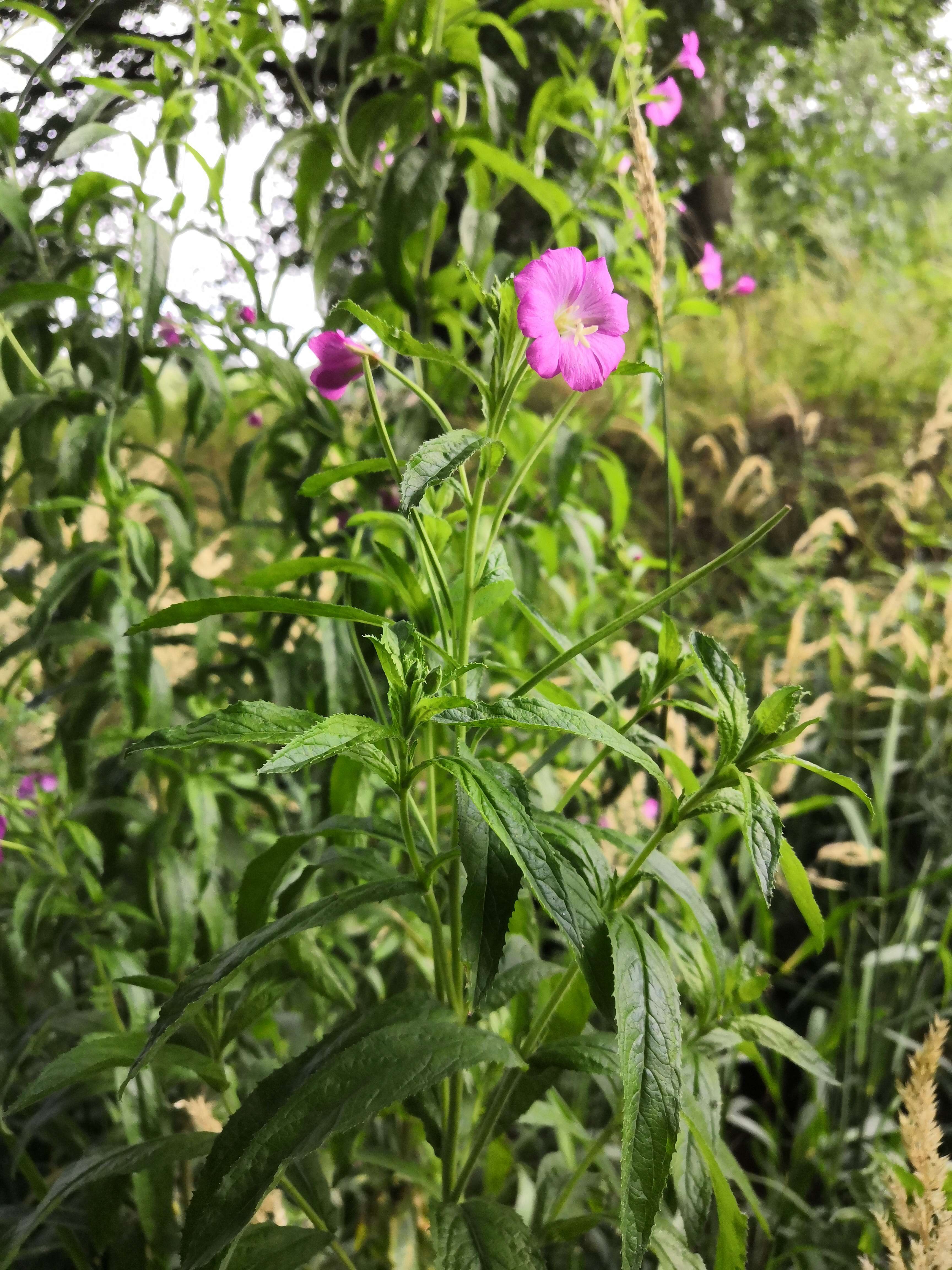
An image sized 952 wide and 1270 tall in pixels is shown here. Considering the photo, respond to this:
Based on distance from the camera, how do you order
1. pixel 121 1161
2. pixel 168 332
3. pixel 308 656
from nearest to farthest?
1. pixel 121 1161
2. pixel 308 656
3. pixel 168 332

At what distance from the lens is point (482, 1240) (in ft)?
1.90

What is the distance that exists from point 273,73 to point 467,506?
1.57m

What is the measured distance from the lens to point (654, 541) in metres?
2.82

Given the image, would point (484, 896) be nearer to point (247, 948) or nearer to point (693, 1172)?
point (247, 948)

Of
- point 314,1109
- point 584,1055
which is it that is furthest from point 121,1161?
point 584,1055

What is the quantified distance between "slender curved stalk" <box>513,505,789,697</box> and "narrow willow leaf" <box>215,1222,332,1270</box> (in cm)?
41

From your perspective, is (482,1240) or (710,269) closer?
(482,1240)

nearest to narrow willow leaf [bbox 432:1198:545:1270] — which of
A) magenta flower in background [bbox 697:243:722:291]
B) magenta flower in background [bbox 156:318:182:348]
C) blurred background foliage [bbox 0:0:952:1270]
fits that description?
blurred background foliage [bbox 0:0:952:1270]

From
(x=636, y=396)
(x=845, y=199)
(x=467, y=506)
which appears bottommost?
(x=467, y=506)

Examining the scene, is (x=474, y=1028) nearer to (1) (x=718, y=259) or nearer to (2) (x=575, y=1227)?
(2) (x=575, y=1227)

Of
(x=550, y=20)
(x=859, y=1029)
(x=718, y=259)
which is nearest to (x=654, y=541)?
(x=550, y=20)

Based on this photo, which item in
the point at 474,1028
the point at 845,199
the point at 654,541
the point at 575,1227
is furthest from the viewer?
the point at 845,199

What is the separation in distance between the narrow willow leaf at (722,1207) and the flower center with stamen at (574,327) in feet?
1.57

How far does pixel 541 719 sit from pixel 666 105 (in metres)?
0.97
